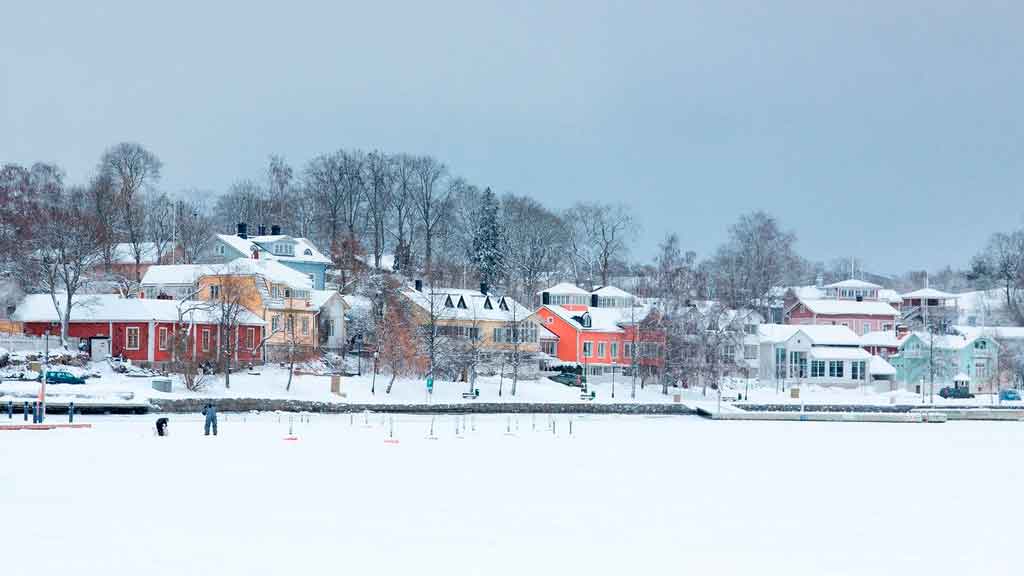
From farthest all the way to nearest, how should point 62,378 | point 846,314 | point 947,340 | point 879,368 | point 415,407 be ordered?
1. point 846,314
2. point 947,340
3. point 879,368
4. point 415,407
5. point 62,378

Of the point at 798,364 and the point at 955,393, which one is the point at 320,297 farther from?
the point at 955,393

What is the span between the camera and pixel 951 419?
3307 inches

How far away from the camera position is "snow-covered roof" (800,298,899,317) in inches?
4796

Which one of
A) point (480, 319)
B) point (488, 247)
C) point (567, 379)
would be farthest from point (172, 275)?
point (488, 247)

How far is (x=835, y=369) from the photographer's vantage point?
102938 millimetres

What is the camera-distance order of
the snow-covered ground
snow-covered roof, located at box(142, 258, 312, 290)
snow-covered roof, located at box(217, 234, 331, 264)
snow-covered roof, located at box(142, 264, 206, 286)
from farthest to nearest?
snow-covered roof, located at box(217, 234, 331, 264), snow-covered roof, located at box(142, 264, 206, 286), snow-covered roof, located at box(142, 258, 312, 290), the snow-covered ground

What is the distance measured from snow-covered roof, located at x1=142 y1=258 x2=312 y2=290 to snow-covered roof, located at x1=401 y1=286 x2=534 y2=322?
6.80 m

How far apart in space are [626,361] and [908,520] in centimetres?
6567

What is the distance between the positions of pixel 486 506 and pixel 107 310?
48035 mm

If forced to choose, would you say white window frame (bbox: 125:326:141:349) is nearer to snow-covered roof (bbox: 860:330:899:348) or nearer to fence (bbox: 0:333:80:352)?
fence (bbox: 0:333:80:352)

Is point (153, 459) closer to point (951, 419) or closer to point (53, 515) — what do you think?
point (53, 515)

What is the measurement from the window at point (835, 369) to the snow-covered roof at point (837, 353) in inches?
22.6

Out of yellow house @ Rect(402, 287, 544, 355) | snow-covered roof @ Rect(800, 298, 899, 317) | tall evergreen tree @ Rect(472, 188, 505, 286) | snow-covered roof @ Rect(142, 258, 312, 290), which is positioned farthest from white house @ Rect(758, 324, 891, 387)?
snow-covered roof @ Rect(142, 258, 312, 290)

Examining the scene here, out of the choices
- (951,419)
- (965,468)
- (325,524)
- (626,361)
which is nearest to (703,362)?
(626,361)
